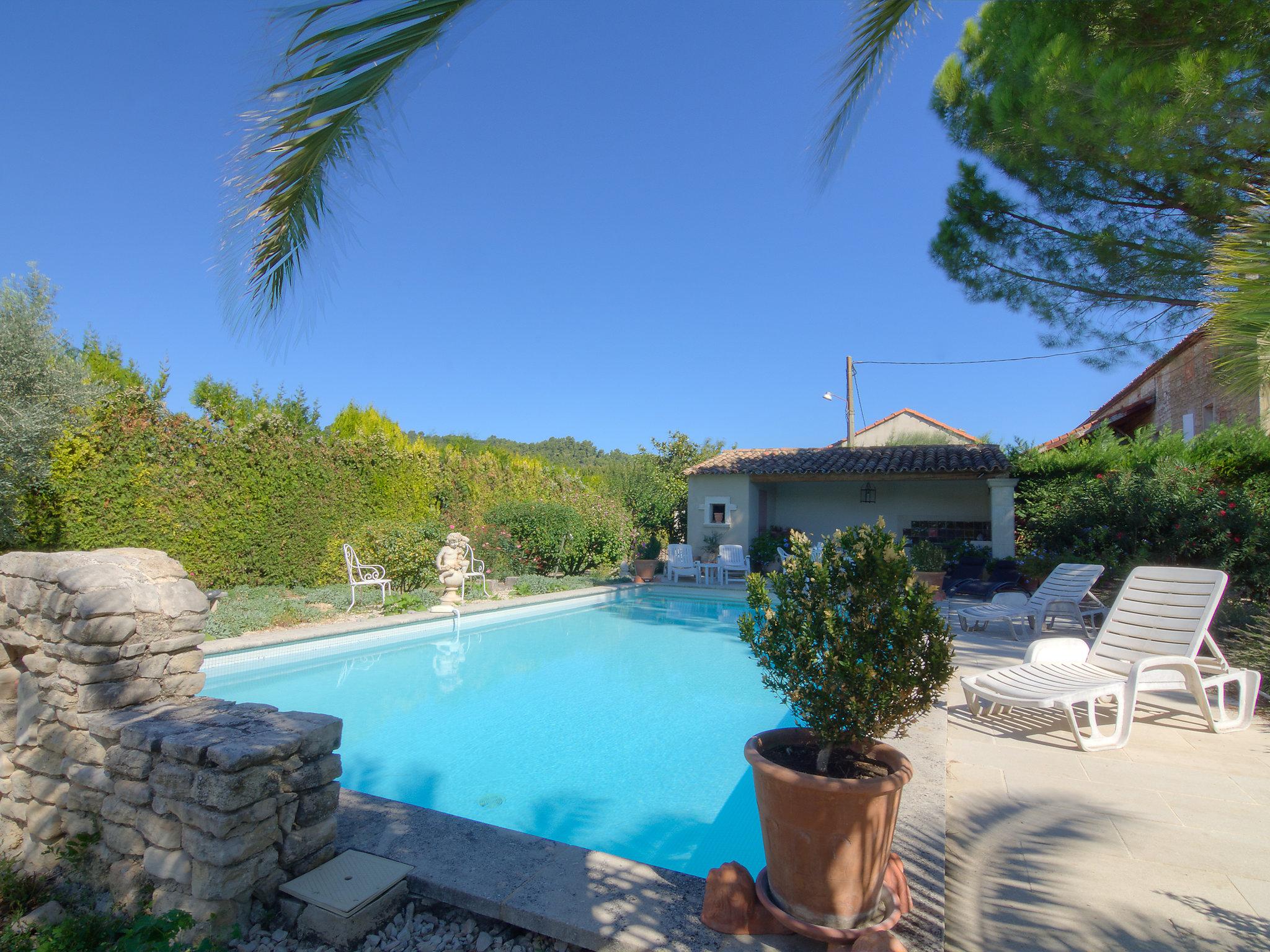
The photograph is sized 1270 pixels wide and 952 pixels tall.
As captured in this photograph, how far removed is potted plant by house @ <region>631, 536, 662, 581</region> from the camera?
15820 mm

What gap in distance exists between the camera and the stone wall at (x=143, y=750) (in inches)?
94.9

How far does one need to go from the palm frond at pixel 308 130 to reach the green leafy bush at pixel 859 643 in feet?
6.45

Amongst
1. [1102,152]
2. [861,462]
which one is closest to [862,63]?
[1102,152]

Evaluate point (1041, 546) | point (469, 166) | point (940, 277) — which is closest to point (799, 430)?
point (1041, 546)

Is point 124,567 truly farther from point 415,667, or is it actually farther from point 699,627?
point 699,627

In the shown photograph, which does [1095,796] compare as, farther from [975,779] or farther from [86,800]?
[86,800]

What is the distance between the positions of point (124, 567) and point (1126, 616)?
693 centimetres

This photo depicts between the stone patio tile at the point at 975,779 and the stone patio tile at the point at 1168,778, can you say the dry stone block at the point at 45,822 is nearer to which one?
the stone patio tile at the point at 975,779

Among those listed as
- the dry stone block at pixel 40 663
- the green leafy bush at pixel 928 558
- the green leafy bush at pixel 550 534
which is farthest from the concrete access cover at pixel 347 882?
the green leafy bush at pixel 928 558

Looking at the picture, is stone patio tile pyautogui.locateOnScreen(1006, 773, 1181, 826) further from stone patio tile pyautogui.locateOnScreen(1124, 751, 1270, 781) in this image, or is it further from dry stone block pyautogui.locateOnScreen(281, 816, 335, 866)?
dry stone block pyautogui.locateOnScreen(281, 816, 335, 866)

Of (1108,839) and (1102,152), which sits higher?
(1102,152)

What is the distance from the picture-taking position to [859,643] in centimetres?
231

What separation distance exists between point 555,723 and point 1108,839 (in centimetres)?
413

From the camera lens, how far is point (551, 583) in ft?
42.9
